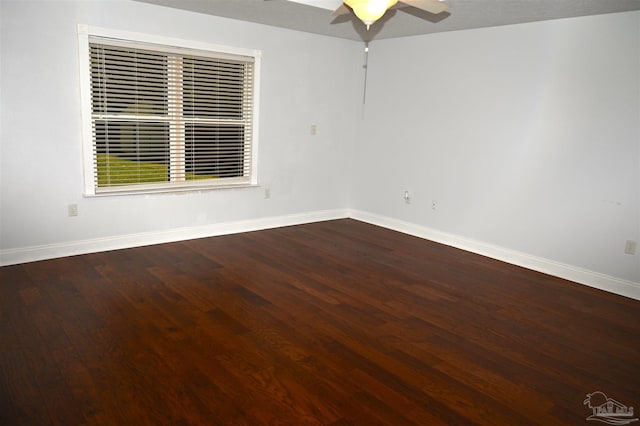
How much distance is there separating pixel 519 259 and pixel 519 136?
3.88 ft

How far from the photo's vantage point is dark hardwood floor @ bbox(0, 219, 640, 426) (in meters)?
→ 2.22

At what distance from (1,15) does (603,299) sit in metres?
5.15

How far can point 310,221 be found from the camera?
589 cm

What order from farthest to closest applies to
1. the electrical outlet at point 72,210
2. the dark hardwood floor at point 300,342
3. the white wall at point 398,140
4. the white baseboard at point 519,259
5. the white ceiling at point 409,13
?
the electrical outlet at point 72,210 → the white baseboard at point 519,259 → the white wall at point 398,140 → the white ceiling at point 409,13 → the dark hardwood floor at point 300,342

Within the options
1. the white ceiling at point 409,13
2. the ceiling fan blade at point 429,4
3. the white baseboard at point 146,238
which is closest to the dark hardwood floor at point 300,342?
the white baseboard at point 146,238

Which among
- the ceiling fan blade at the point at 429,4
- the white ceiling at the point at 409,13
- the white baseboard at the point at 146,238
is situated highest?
the white ceiling at the point at 409,13

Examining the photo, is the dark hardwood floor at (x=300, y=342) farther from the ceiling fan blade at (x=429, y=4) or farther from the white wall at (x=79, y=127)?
the ceiling fan blade at (x=429, y=4)

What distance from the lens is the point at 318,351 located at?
2748mm

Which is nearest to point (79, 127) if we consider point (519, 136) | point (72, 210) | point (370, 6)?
point (72, 210)

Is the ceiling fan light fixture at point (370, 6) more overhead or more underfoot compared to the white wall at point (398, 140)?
more overhead

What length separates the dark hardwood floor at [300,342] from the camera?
7.30ft

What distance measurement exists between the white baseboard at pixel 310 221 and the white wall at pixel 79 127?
53 millimetres

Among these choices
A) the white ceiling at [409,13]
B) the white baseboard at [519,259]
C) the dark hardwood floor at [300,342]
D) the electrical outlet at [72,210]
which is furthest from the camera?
the electrical outlet at [72,210]

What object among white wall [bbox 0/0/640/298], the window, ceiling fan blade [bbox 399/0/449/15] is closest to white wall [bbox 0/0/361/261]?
white wall [bbox 0/0/640/298]
